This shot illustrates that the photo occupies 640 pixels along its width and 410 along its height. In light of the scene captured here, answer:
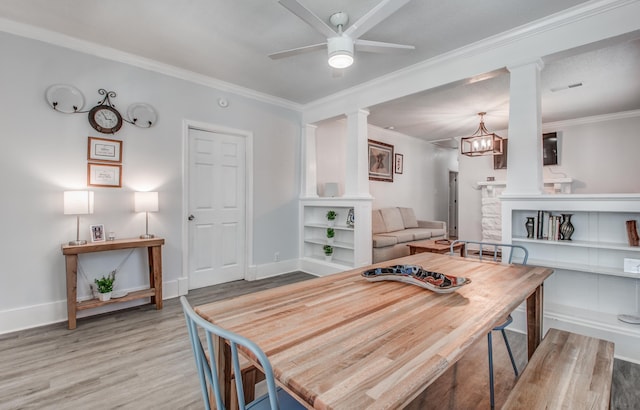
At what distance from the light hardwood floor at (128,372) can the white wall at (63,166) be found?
0.47 m

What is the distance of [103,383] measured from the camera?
188cm

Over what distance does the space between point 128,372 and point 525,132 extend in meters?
3.60

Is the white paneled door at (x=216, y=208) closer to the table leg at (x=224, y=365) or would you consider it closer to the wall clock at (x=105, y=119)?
the wall clock at (x=105, y=119)

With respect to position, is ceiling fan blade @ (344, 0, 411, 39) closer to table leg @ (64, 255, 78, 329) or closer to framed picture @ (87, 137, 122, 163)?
framed picture @ (87, 137, 122, 163)

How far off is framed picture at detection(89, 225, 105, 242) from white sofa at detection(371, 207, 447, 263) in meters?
3.40

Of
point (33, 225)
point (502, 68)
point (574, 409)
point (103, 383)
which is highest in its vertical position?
point (502, 68)

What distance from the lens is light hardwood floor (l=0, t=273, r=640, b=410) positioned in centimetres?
172

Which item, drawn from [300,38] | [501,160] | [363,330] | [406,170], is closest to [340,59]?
[300,38]

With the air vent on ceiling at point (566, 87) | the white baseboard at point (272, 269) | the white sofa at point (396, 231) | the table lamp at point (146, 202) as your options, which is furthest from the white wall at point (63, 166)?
the air vent on ceiling at point (566, 87)

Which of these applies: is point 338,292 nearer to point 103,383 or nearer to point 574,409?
point 574,409

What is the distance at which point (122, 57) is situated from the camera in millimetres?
3184

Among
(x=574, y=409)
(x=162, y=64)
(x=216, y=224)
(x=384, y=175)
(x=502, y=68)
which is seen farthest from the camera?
(x=384, y=175)

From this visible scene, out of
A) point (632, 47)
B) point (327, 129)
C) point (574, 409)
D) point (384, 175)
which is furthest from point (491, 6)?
point (384, 175)

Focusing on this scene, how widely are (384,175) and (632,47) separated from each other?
3908 millimetres
